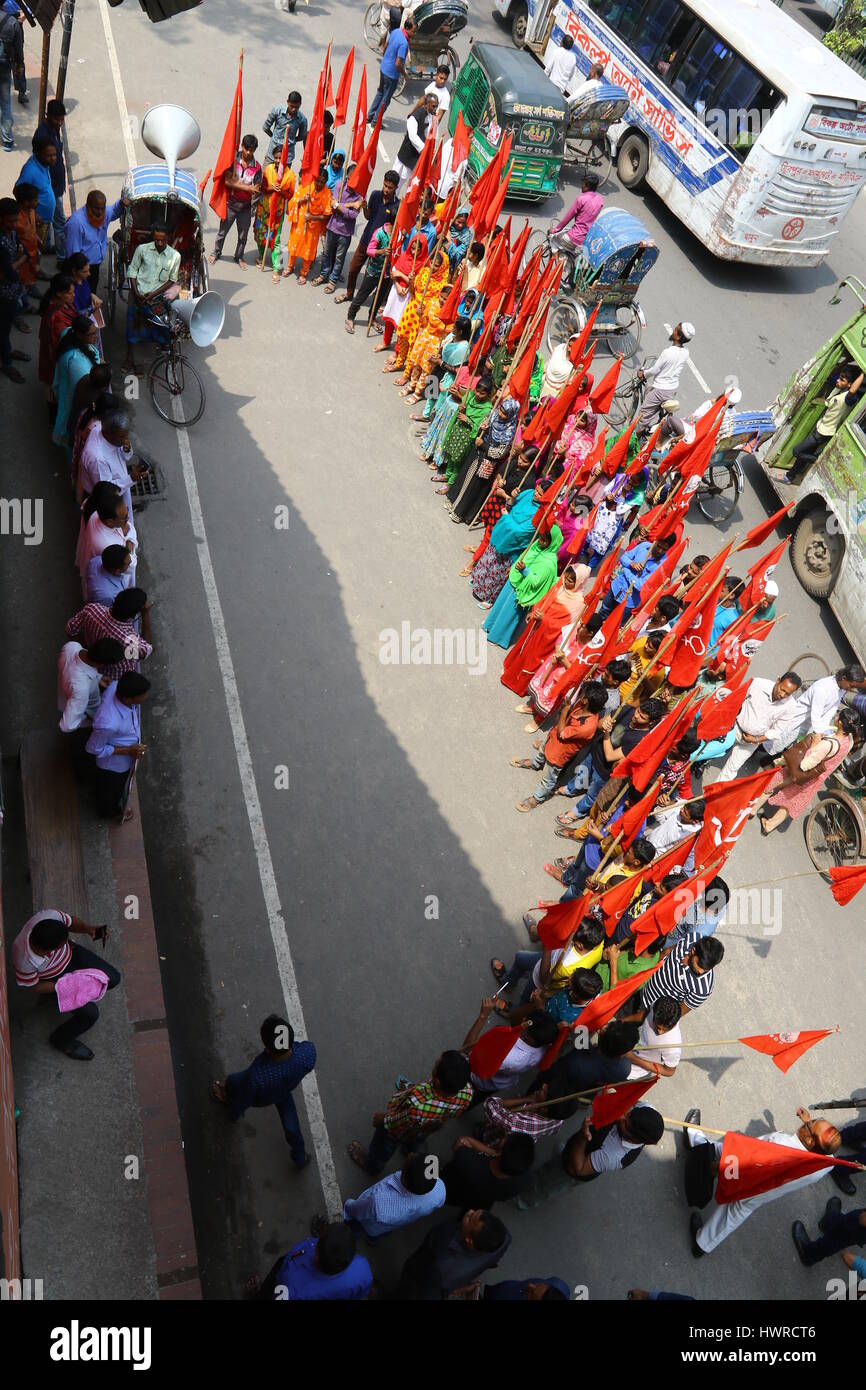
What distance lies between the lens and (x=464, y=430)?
1073 cm

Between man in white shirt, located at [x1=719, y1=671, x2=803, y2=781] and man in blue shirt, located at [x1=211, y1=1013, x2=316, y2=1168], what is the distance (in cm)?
517

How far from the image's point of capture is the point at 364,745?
346 inches

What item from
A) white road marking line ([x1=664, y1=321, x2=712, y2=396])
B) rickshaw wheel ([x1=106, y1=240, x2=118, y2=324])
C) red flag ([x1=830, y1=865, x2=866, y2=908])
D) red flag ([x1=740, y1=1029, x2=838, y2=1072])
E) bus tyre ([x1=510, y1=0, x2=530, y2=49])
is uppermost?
bus tyre ([x1=510, y1=0, x2=530, y2=49])

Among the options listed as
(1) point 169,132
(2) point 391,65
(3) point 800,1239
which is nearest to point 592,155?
(2) point 391,65

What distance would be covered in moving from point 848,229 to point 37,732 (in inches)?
757

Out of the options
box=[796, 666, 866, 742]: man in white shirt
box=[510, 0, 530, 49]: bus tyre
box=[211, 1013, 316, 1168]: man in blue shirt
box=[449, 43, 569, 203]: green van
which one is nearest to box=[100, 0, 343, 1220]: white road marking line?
box=[211, 1013, 316, 1168]: man in blue shirt

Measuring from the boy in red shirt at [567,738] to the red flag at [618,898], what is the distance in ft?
4.99

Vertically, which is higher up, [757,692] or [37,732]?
[757,692]

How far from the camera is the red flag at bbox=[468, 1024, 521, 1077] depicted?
20.6ft

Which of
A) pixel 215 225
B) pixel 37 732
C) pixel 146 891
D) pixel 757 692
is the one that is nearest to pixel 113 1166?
pixel 146 891

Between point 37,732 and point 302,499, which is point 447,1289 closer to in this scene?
point 37,732

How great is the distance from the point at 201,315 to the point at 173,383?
0.75 meters

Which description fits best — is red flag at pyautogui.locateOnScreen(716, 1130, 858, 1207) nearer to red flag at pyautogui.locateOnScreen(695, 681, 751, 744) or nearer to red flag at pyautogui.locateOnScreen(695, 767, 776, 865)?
red flag at pyautogui.locateOnScreen(695, 767, 776, 865)

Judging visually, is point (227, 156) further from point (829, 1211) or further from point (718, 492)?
point (829, 1211)
